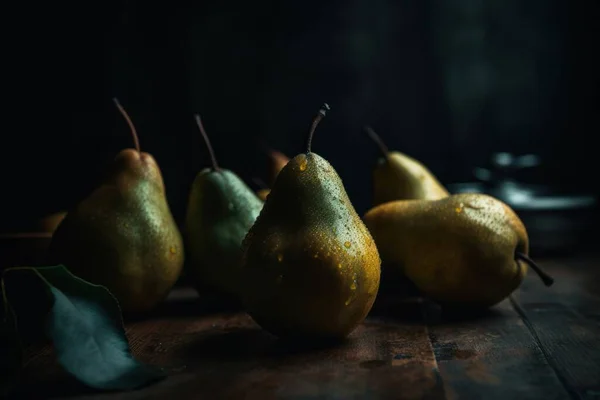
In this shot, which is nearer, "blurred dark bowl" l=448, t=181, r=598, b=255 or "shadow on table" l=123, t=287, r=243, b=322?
"shadow on table" l=123, t=287, r=243, b=322

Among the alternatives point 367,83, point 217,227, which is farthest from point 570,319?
point 367,83

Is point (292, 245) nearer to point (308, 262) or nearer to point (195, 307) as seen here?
point (308, 262)

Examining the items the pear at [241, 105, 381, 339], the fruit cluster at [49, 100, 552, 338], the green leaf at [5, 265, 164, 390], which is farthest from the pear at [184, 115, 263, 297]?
the green leaf at [5, 265, 164, 390]

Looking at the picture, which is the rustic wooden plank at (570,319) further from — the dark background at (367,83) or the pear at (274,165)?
the dark background at (367,83)

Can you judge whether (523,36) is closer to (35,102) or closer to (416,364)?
(35,102)

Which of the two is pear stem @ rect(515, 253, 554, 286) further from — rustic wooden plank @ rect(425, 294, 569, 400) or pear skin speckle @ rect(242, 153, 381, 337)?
pear skin speckle @ rect(242, 153, 381, 337)

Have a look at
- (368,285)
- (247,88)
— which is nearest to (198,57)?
(247,88)
